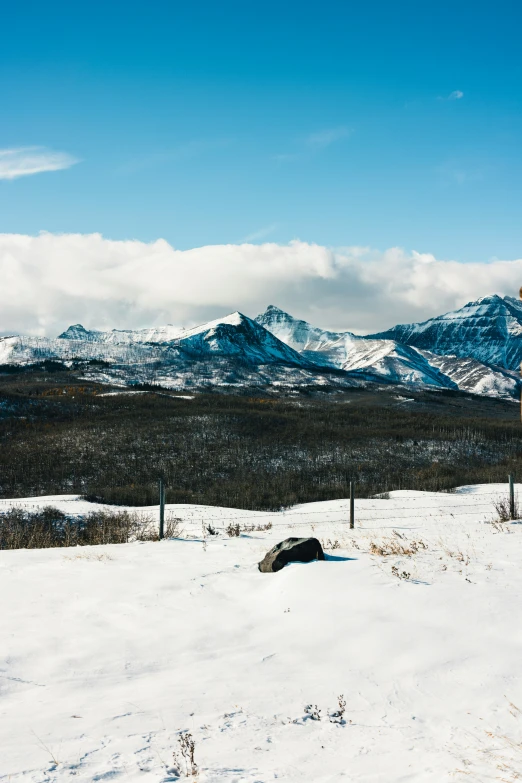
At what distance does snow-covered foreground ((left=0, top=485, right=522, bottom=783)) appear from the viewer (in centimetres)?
447

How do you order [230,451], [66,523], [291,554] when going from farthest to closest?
[230,451] < [66,523] < [291,554]

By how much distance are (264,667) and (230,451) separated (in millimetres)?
44553

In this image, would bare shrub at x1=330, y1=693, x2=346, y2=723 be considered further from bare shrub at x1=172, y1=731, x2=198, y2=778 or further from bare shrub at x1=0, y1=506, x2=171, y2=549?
bare shrub at x1=0, y1=506, x2=171, y2=549

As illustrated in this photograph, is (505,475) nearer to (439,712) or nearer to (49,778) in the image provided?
(439,712)

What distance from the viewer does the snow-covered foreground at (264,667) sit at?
4.47m

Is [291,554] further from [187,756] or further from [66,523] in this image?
[66,523]

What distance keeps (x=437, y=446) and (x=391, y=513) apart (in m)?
36.2

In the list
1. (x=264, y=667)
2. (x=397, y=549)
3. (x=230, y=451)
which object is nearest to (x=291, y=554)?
(x=397, y=549)

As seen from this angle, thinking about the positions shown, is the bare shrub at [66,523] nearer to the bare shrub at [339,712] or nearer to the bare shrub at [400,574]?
the bare shrub at [400,574]

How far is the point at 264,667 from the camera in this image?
6250 mm

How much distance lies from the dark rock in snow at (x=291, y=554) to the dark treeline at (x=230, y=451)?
2123 centimetres

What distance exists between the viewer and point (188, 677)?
5996 mm

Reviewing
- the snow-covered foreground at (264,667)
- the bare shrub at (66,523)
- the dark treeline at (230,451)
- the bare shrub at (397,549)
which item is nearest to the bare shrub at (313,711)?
the snow-covered foreground at (264,667)

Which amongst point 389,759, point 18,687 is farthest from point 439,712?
point 18,687
